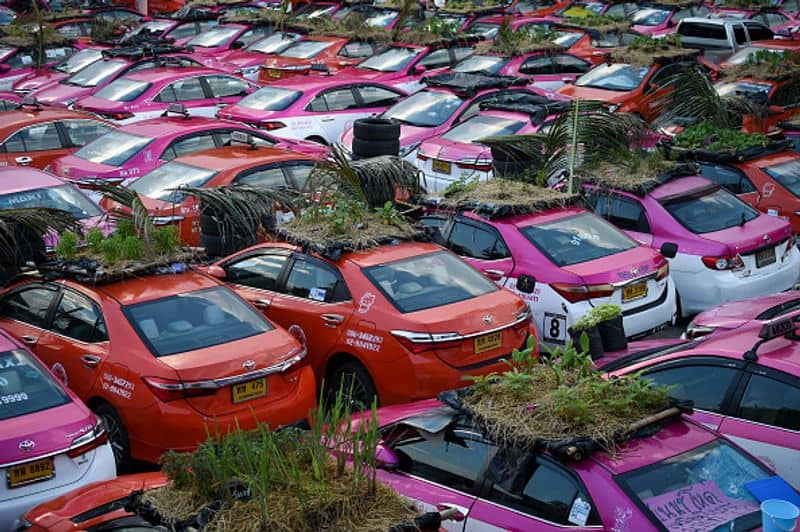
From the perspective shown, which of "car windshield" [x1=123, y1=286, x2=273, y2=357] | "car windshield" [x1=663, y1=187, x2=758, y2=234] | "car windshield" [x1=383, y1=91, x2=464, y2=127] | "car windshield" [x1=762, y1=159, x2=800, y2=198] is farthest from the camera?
"car windshield" [x1=383, y1=91, x2=464, y2=127]

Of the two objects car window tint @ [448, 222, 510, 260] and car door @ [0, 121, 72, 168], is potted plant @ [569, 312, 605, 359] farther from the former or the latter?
car door @ [0, 121, 72, 168]

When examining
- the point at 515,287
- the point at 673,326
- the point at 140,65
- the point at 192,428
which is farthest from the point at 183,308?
the point at 140,65

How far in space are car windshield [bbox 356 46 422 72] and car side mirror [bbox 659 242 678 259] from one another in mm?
11257

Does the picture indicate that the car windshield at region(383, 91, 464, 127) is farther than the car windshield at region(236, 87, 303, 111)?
No

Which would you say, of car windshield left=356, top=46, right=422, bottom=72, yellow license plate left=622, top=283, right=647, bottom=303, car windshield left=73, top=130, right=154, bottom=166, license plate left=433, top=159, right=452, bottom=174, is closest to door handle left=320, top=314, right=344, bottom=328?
yellow license plate left=622, top=283, right=647, bottom=303

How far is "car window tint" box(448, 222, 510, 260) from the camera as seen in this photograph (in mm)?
10797

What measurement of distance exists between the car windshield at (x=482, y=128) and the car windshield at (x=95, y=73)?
769 centimetres

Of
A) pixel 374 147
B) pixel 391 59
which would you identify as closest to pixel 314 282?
pixel 374 147

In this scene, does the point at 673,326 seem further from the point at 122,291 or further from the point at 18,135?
the point at 18,135

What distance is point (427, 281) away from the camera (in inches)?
374

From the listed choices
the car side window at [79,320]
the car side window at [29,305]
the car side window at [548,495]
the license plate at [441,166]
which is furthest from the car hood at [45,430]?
the license plate at [441,166]

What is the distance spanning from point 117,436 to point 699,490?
4406mm

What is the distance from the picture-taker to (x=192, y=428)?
806cm

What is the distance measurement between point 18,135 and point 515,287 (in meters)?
8.89
